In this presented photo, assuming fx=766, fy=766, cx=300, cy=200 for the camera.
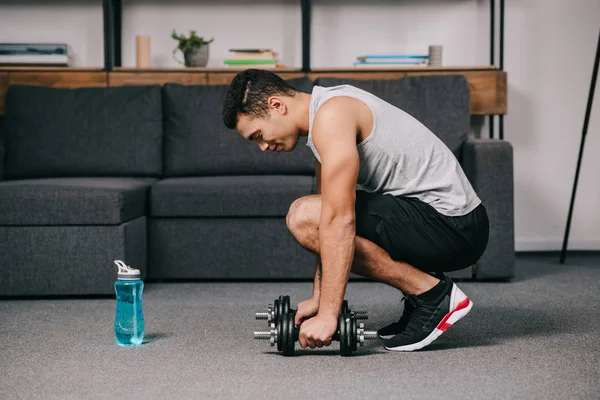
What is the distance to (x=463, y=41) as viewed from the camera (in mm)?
4141

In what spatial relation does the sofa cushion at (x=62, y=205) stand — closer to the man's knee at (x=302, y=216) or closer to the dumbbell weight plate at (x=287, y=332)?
the man's knee at (x=302, y=216)

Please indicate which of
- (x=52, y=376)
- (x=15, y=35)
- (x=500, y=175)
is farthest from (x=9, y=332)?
(x=15, y=35)

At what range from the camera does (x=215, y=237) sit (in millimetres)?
3207

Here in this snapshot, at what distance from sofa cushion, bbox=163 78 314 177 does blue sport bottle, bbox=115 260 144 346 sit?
1331 mm

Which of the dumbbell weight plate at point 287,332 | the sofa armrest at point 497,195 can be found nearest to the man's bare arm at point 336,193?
the dumbbell weight plate at point 287,332

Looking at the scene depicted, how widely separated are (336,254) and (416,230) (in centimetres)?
28

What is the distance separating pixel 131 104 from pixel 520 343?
2.24 meters

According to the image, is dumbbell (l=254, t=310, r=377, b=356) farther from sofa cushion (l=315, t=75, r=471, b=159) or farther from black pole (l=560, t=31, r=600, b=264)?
black pole (l=560, t=31, r=600, b=264)

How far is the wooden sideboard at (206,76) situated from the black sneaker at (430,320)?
1949 mm

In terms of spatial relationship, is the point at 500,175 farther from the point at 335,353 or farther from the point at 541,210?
the point at 335,353

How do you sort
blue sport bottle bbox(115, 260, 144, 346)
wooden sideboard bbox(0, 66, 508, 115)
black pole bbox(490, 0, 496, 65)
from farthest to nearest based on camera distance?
black pole bbox(490, 0, 496, 65), wooden sideboard bbox(0, 66, 508, 115), blue sport bottle bbox(115, 260, 144, 346)

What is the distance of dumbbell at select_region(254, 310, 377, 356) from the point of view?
1972mm

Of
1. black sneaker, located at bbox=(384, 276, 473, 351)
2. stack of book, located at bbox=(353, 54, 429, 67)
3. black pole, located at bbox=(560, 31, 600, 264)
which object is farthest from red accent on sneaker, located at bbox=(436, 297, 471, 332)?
stack of book, located at bbox=(353, 54, 429, 67)

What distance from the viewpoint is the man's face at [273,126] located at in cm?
→ 201
